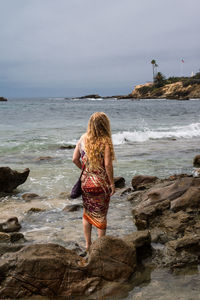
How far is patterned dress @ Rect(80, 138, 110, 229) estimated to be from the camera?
452 cm

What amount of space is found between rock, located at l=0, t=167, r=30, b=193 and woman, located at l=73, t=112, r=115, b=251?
4.68m

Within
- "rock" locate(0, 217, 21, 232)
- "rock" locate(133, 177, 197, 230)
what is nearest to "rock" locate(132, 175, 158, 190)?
"rock" locate(133, 177, 197, 230)

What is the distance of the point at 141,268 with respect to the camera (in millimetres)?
4195

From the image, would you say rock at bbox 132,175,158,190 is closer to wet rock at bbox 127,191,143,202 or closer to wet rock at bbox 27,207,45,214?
wet rock at bbox 127,191,143,202

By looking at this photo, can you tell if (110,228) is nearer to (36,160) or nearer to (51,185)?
(51,185)

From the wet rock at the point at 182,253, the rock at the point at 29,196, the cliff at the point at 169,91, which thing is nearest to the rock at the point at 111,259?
the wet rock at the point at 182,253

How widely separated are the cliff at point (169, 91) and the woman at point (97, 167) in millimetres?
112348

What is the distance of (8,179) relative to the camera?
886 centimetres

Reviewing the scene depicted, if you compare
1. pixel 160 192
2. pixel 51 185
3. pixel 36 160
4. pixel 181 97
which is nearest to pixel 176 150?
pixel 36 160

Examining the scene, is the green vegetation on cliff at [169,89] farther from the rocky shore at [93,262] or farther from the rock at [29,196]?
the rocky shore at [93,262]

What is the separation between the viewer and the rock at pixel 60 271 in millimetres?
3461

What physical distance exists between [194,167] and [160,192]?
554 cm

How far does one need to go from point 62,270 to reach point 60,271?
27 millimetres

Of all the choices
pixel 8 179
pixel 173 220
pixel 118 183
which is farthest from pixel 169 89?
pixel 173 220
